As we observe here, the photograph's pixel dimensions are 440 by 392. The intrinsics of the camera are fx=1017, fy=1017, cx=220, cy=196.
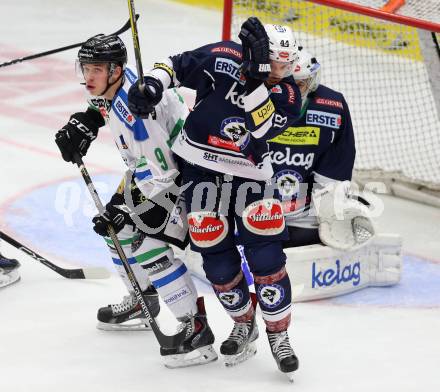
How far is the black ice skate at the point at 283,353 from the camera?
3.60m

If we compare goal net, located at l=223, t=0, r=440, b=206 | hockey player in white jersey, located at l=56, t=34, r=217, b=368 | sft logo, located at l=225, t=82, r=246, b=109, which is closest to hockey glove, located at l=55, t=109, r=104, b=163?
hockey player in white jersey, located at l=56, t=34, r=217, b=368

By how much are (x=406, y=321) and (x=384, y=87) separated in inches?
126

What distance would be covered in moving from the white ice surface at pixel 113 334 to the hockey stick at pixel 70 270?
0.15ft

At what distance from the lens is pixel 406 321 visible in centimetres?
431

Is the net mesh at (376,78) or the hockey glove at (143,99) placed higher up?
the hockey glove at (143,99)

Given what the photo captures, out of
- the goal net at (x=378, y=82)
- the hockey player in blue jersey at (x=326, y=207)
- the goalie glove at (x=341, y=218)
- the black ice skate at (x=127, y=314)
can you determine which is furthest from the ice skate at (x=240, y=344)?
the goal net at (x=378, y=82)

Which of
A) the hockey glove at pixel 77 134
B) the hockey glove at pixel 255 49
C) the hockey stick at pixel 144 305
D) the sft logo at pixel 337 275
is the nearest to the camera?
the hockey glove at pixel 255 49

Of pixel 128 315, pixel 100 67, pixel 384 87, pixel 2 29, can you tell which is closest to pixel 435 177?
pixel 384 87

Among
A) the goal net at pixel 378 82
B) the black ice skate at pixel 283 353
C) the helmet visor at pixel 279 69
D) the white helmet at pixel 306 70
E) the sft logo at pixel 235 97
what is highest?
the helmet visor at pixel 279 69

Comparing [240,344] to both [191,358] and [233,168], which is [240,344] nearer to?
[191,358]

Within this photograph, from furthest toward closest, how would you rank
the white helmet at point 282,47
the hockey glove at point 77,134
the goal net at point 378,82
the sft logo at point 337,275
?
the goal net at point 378,82 < the sft logo at point 337,275 < the hockey glove at point 77,134 < the white helmet at point 282,47

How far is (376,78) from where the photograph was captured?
23.7ft

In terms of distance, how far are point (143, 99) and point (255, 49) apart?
1.32ft

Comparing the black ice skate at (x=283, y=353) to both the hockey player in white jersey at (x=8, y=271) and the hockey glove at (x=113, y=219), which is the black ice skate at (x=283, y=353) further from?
the hockey player in white jersey at (x=8, y=271)
